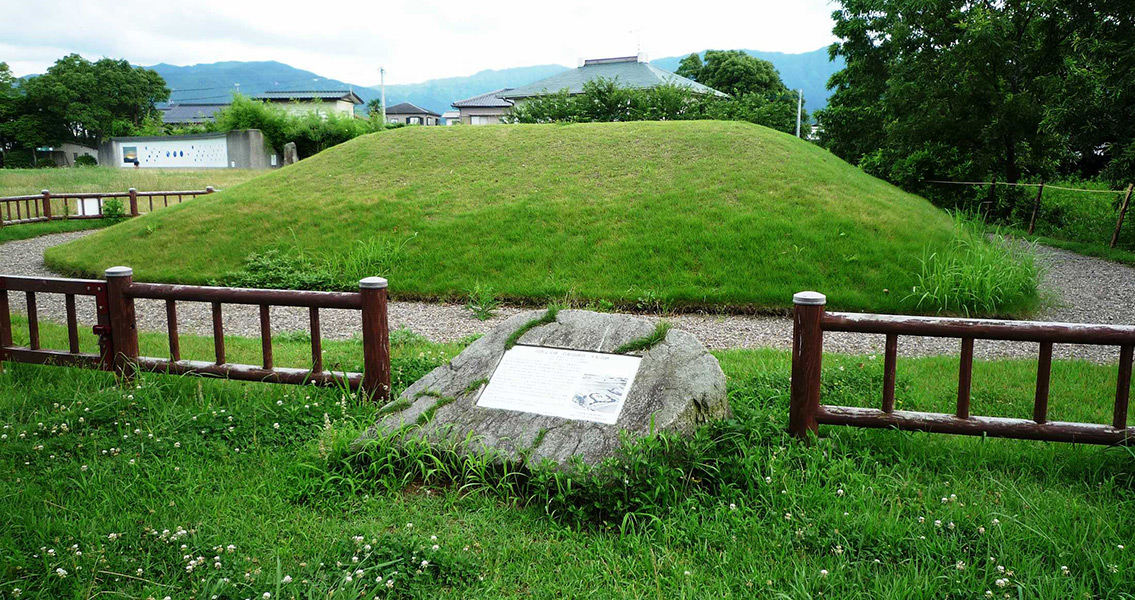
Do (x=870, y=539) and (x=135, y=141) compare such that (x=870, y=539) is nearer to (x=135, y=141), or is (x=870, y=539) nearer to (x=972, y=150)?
(x=972, y=150)

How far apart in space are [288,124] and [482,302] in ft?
96.5

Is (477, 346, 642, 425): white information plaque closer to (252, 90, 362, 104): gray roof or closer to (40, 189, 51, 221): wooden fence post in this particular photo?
(40, 189, 51, 221): wooden fence post

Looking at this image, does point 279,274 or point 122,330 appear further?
point 279,274

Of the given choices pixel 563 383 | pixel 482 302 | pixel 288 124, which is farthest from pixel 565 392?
pixel 288 124

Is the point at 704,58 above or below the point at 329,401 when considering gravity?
above

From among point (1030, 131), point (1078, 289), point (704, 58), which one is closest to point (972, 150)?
point (1030, 131)

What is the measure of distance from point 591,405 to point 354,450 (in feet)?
3.97

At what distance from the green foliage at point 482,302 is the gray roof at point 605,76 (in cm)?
2656

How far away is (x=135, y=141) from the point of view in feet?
106

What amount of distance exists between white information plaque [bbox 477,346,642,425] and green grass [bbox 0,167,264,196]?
903 inches

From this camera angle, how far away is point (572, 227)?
10.4 metres

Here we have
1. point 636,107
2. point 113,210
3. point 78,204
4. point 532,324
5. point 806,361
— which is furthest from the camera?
point 636,107

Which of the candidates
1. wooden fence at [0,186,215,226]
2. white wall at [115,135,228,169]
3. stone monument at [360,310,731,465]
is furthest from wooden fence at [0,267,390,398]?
white wall at [115,135,228,169]

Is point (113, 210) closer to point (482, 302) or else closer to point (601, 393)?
point (482, 302)
